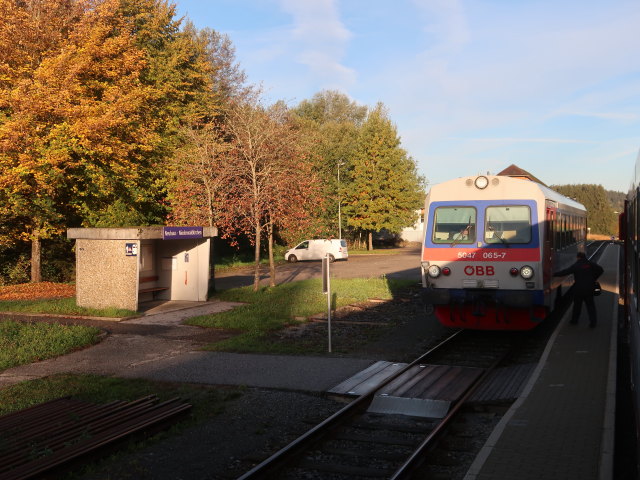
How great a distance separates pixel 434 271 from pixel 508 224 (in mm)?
1745

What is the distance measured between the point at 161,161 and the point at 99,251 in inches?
486

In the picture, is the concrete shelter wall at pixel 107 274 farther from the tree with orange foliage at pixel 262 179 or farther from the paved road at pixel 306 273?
the paved road at pixel 306 273

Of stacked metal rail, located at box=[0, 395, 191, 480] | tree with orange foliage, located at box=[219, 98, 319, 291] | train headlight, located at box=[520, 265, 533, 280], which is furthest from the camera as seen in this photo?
tree with orange foliage, located at box=[219, 98, 319, 291]

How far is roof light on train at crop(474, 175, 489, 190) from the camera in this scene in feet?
42.2

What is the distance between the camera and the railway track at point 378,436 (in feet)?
20.3

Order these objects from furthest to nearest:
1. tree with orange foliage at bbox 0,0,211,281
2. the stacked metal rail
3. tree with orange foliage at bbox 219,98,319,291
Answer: tree with orange foliage at bbox 0,0,211,281 → tree with orange foliage at bbox 219,98,319,291 → the stacked metal rail

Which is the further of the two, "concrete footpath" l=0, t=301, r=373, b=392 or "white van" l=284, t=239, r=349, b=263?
"white van" l=284, t=239, r=349, b=263

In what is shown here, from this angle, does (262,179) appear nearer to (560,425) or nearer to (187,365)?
(187,365)

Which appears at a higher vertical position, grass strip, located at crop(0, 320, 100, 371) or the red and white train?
the red and white train

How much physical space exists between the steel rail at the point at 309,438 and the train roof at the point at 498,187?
4793 mm

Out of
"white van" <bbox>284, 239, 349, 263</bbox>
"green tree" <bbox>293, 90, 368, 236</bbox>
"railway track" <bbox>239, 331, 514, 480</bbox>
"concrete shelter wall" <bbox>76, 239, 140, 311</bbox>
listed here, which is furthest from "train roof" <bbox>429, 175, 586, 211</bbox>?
"green tree" <bbox>293, 90, 368, 236</bbox>

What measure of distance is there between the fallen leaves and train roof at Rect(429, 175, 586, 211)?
14536 mm

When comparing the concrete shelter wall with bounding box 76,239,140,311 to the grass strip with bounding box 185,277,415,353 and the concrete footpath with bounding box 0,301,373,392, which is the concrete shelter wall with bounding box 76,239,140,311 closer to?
the grass strip with bounding box 185,277,415,353

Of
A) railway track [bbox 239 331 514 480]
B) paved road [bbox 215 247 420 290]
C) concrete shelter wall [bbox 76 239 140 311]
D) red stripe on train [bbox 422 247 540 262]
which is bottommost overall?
railway track [bbox 239 331 514 480]
